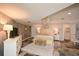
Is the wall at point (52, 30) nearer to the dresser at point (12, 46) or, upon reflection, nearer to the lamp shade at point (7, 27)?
the dresser at point (12, 46)

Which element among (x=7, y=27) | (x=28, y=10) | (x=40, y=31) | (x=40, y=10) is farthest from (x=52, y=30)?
(x=7, y=27)

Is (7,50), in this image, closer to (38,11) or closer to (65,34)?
(38,11)

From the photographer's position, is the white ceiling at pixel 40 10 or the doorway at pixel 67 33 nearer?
the white ceiling at pixel 40 10

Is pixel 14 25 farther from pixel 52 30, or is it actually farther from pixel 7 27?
pixel 52 30

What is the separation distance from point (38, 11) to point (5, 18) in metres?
0.68

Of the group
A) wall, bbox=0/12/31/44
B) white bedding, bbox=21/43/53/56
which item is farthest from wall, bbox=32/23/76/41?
white bedding, bbox=21/43/53/56

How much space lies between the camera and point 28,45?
2.07 metres

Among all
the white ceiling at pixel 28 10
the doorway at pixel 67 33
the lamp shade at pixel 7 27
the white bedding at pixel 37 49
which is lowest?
the white bedding at pixel 37 49

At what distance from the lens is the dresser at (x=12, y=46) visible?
187 cm

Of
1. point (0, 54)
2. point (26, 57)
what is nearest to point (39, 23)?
point (26, 57)

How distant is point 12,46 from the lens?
1.98 metres

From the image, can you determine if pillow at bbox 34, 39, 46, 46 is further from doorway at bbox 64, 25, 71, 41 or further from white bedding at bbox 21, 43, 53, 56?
doorway at bbox 64, 25, 71, 41

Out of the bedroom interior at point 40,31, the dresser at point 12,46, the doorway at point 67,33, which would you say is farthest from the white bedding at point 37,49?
the doorway at point 67,33

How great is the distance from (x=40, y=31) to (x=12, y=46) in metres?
0.66
